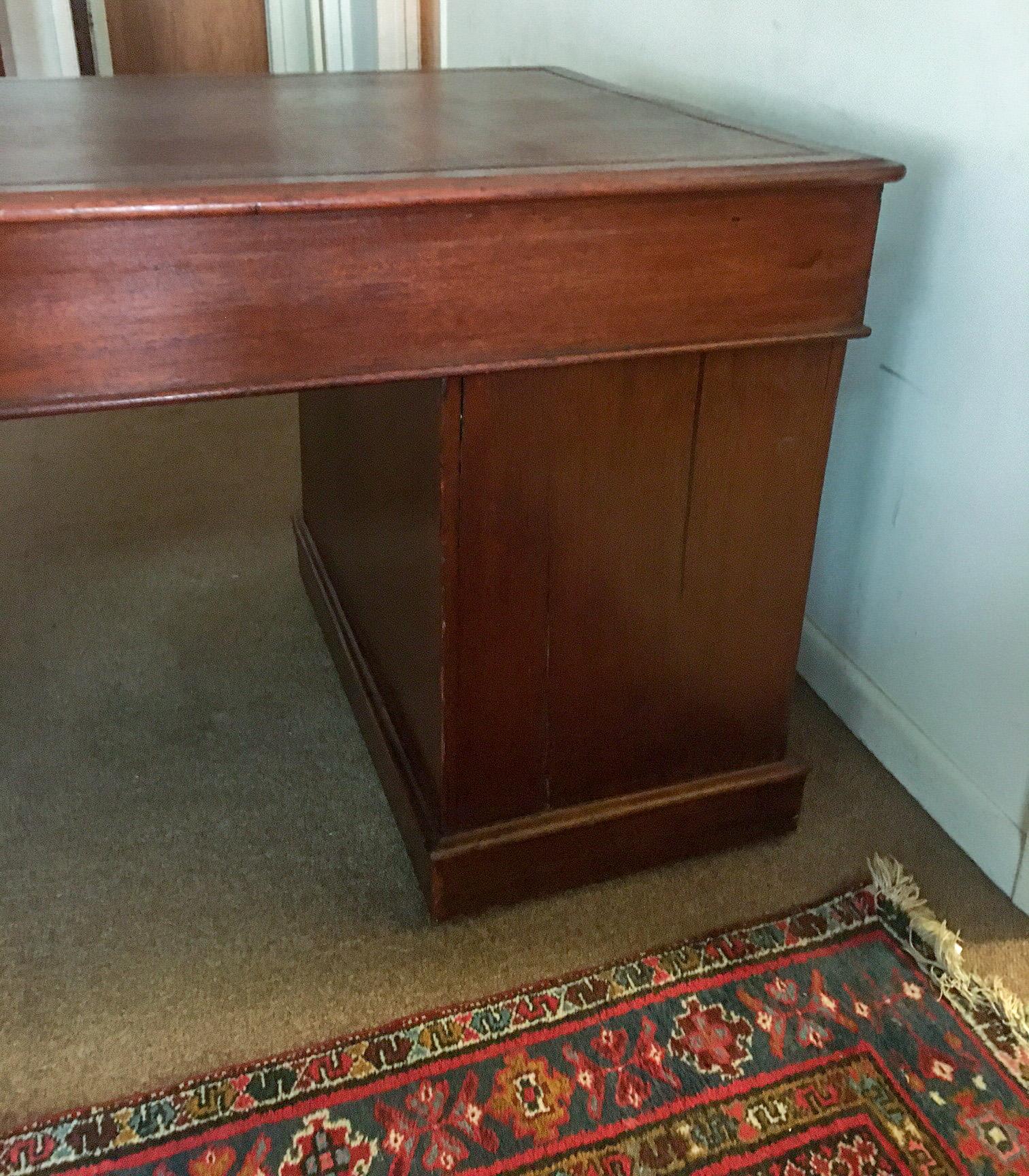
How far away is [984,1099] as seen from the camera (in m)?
0.96

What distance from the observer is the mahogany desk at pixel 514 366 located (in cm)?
80

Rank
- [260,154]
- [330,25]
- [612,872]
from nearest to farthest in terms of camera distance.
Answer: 1. [260,154]
2. [612,872]
3. [330,25]

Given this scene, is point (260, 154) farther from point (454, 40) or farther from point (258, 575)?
point (454, 40)

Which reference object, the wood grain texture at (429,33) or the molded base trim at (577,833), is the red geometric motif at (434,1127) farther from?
the wood grain texture at (429,33)

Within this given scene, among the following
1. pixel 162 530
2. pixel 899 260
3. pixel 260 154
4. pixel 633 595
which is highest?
pixel 260 154

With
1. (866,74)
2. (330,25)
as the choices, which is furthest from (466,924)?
(330,25)

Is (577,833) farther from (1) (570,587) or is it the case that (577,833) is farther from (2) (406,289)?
(2) (406,289)

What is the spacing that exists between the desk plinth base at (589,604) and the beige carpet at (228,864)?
6cm

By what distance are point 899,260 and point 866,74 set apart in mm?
203

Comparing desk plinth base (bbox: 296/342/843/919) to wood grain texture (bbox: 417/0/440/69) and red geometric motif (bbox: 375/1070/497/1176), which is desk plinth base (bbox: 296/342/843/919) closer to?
red geometric motif (bbox: 375/1070/497/1176)

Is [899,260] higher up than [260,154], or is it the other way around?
[260,154]

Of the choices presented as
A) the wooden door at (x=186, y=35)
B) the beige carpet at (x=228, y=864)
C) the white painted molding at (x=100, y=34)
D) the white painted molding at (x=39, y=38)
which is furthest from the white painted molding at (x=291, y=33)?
the beige carpet at (x=228, y=864)

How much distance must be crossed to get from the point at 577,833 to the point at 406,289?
0.59 meters

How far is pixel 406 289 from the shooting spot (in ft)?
2.80
